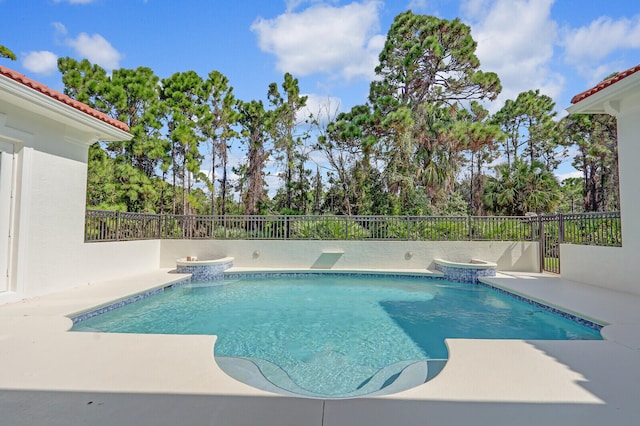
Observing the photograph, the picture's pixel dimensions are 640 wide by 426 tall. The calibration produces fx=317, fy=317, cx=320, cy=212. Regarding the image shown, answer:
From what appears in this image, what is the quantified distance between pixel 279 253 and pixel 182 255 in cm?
304

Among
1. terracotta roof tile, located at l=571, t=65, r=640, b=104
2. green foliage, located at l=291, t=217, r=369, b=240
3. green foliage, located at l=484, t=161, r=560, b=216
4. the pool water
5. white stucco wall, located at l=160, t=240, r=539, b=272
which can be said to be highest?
terracotta roof tile, located at l=571, t=65, r=640, b=104

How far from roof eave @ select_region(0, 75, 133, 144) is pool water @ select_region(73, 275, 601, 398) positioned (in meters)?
3.47

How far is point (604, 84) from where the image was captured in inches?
224

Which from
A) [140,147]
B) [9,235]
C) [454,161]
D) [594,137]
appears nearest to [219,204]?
[140,147]

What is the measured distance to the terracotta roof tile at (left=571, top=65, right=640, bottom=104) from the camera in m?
5.22

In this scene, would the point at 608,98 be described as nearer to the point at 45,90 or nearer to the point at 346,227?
the point at 346,227

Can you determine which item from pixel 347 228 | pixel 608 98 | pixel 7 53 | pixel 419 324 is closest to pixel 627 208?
pixel 608 98

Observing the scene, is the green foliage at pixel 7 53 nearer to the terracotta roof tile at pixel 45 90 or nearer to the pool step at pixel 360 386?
the terracotta roof tile at pixel 45 90

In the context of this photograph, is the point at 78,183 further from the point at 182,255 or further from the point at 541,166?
the point at 541,166

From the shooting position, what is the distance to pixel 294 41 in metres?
12.2

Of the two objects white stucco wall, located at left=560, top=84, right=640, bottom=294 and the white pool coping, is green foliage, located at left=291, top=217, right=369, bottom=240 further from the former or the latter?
the white pool coping

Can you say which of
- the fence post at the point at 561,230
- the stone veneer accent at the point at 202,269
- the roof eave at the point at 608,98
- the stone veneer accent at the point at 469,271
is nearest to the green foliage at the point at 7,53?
the stone veneer accent at the point at 202,269

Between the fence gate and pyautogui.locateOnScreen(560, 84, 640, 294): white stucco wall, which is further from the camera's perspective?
the fence gate

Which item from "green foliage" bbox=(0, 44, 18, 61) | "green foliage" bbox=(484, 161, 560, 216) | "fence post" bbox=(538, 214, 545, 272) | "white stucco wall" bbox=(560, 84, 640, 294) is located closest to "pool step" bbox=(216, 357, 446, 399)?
"white stucco wall" bbox=(560, 84, 640, 294)
